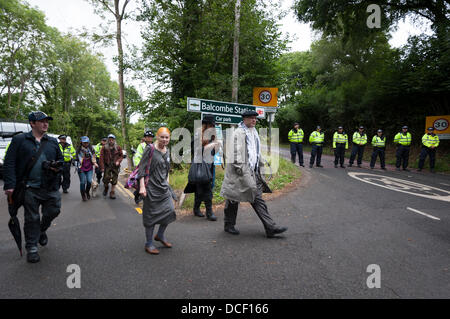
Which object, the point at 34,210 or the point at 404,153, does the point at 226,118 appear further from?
the point at 404,153

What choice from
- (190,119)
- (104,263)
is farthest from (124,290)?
(190,119)

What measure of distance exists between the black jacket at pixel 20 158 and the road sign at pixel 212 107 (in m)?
3.38

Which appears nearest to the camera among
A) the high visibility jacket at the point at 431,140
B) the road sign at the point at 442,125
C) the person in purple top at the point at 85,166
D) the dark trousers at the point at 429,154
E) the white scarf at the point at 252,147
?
the white scarf at the point at 252,147

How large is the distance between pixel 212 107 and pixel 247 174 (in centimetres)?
320

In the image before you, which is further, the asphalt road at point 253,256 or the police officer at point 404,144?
the police officer at point 404,144


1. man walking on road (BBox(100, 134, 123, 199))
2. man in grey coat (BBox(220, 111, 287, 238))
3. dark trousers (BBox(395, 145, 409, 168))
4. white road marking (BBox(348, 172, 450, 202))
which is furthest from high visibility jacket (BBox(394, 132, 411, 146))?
man walking on road (BBox(100, 134, 123, 199))

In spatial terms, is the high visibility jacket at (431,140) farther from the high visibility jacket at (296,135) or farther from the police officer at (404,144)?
the high visibility jacket at (296,135)

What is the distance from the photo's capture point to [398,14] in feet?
51.5

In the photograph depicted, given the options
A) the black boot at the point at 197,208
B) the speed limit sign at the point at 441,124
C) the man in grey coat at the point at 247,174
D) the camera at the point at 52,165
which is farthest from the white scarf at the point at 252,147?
the speed limit sign at the point at 441,124

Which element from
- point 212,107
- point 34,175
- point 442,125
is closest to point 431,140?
point 442,125

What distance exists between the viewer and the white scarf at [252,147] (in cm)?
Result: 441

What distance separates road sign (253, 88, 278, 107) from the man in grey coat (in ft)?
18.7

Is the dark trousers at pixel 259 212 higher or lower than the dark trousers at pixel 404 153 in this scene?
lower
